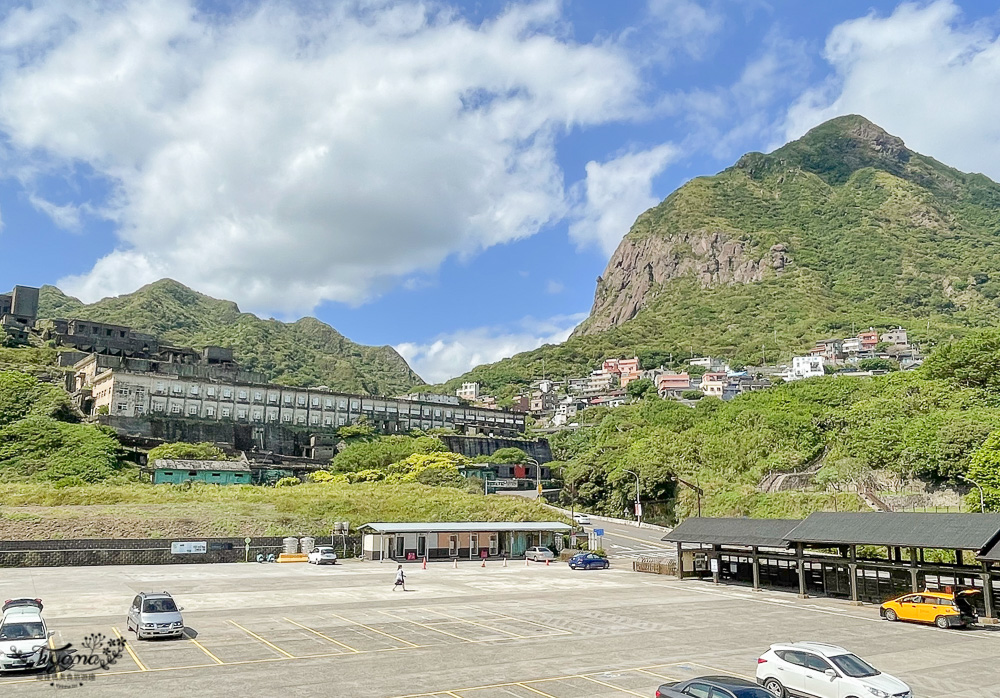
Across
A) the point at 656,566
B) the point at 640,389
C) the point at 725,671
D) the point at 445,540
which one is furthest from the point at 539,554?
the point at 640,389

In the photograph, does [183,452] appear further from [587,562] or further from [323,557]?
[587,562]

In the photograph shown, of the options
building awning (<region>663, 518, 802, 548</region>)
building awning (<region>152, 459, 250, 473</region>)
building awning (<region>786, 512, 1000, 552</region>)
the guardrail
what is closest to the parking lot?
building awning (<region>663, 518, 802, 548</region>)

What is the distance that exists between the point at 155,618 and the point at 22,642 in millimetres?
4826

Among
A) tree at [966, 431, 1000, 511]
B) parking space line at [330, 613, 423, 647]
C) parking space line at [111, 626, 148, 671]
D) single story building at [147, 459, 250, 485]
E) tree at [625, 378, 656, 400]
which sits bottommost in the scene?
parking space line at [330, 613, 423, 647]

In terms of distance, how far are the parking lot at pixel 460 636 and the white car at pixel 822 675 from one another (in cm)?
222

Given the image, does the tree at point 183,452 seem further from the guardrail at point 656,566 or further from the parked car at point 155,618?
the parked car at point 155,618

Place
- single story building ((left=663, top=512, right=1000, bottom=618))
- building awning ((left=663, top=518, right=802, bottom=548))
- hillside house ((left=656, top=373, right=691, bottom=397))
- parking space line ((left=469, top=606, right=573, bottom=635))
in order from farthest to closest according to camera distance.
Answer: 1. hillside house ((left=656, top=373, right=691, bottom=397))
2. building awning ((left=663, top=518, right=802, bottom=548))
3. single story building ((left=663, top=512, right=1000, bottom=618))
4. parking space line ((left=469, top=606, right=573, bottom=635))

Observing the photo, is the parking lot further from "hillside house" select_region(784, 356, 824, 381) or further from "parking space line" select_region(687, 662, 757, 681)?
"hillside house" select_region(784, 356, 824, 381)

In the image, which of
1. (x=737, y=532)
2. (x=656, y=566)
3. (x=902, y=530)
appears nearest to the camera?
(x=902, y=530)

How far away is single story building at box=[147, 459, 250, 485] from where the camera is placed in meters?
76.9

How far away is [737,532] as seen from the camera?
39.7m

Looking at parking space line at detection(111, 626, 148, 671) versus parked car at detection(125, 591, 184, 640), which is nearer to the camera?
parking space line at detection(111, 626, 148, 671)

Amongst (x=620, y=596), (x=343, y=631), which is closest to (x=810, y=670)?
(x=343, y=631)

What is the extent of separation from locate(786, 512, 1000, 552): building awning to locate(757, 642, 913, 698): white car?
1480 cm
